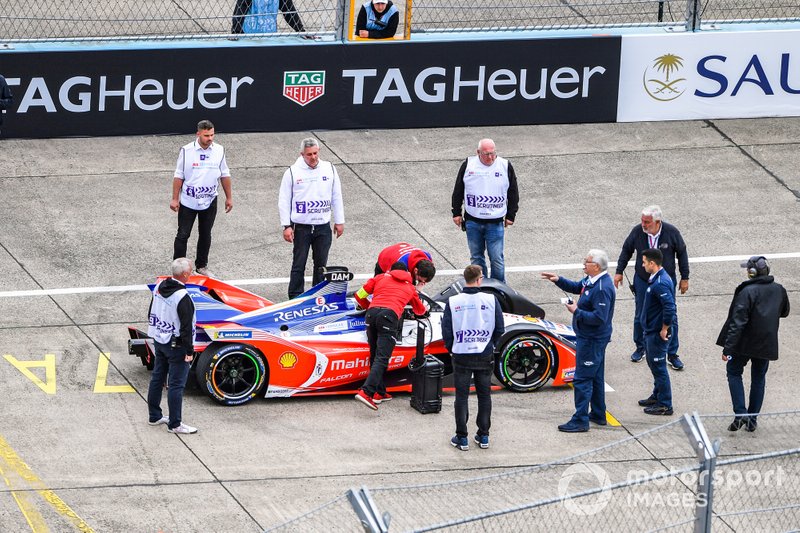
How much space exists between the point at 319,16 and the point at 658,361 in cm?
806

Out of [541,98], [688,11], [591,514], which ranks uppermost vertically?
[688,11]

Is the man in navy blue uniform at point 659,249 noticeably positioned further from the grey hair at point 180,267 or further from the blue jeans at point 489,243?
the grey hair at point 180,267

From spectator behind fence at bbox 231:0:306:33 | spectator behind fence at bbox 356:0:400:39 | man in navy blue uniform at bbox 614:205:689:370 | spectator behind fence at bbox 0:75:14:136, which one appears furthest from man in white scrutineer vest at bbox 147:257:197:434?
spectator behind fence at bbox 356:0:400:39

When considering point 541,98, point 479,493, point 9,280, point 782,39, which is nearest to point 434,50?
point 541,98

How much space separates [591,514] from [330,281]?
367 centimetres

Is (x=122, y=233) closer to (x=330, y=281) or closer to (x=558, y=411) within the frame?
(x=330, y=281)

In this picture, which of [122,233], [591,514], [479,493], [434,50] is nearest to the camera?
[591,514]

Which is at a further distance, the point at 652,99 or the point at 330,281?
the point at 652,99

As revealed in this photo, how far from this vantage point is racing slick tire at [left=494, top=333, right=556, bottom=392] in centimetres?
1277

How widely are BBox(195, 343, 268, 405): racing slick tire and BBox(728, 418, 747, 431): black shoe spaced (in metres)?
3.99

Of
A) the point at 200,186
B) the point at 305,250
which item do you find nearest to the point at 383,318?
the point at 305,250

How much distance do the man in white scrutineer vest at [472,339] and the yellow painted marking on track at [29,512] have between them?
337cm

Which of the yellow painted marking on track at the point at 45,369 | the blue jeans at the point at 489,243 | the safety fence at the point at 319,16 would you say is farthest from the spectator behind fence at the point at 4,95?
the blue jeans at the point at 489,243

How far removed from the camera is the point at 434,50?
18625 millimetres
